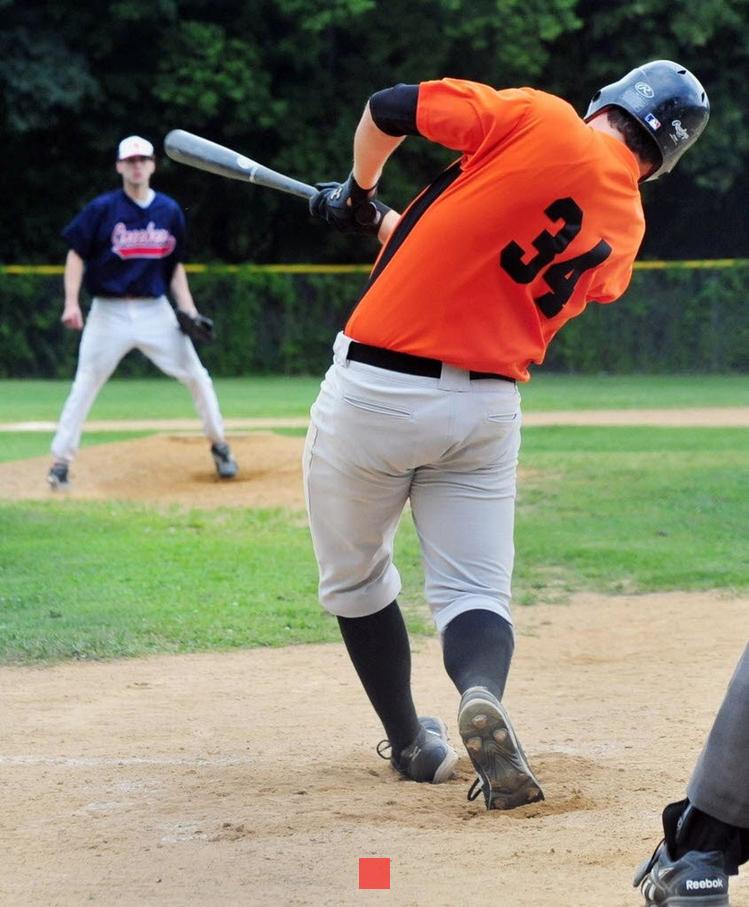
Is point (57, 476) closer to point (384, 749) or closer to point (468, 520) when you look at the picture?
point (384, 749)

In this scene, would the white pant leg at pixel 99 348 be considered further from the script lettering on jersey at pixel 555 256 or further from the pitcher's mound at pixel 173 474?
the script lettering on jersey at pixel 555 256

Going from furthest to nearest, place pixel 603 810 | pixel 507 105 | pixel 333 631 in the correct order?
1. pixel 333 631
2. pixel 603 810
3. pixel 507 105

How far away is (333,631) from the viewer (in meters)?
6.47

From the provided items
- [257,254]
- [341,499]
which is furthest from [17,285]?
[341,499]

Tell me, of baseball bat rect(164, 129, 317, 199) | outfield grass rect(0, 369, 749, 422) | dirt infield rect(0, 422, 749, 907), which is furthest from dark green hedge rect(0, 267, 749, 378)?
baseball bat rect(164, 129, 317, 199)

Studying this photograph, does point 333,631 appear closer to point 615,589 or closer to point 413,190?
point 615,589

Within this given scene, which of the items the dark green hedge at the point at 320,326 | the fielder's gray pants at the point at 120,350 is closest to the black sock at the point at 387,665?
the fielder's gray pants at the point at 120,350

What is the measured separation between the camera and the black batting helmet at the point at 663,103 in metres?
3.91

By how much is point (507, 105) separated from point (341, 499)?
1148 millimetres

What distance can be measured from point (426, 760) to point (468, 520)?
0.78m

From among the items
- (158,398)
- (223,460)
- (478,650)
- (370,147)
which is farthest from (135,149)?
(158,398)

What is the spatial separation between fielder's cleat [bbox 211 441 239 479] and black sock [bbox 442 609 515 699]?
6.91 metres

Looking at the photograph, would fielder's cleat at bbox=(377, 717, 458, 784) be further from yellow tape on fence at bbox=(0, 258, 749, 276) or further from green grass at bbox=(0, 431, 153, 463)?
yellow tape on fence at bbox=(0, 258, 749, 276)

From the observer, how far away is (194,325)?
10.5 m
